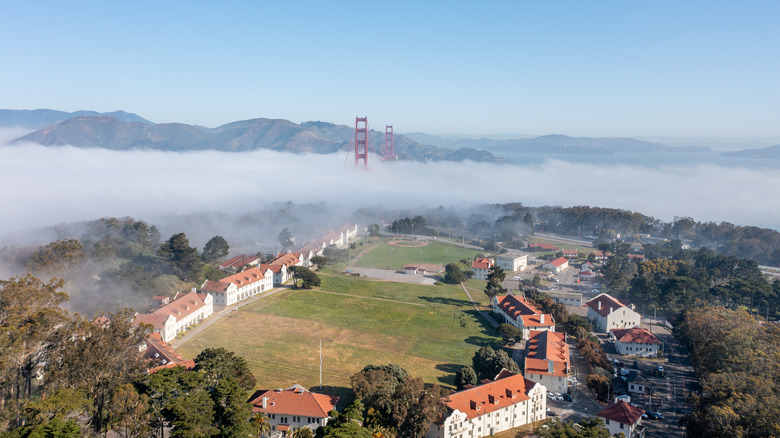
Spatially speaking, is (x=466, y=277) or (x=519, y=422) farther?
(x=466, y=277)

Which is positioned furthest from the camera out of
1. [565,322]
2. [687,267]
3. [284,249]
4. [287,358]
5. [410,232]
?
[410,232]

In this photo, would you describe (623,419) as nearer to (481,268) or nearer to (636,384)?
(636,384)

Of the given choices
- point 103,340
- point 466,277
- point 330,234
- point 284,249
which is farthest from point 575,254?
point 103,340

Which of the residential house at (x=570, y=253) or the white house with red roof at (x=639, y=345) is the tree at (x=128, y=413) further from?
the residential house at (x=570, y=253)

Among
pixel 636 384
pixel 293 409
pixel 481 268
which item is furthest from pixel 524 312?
pixel 293 409

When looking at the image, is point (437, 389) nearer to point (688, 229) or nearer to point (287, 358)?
point (287, 358)

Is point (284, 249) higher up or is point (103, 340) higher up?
point (103, 340)

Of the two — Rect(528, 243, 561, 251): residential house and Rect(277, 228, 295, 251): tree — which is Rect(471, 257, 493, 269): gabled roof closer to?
Rect(528, 243, 561, 251): residential house
